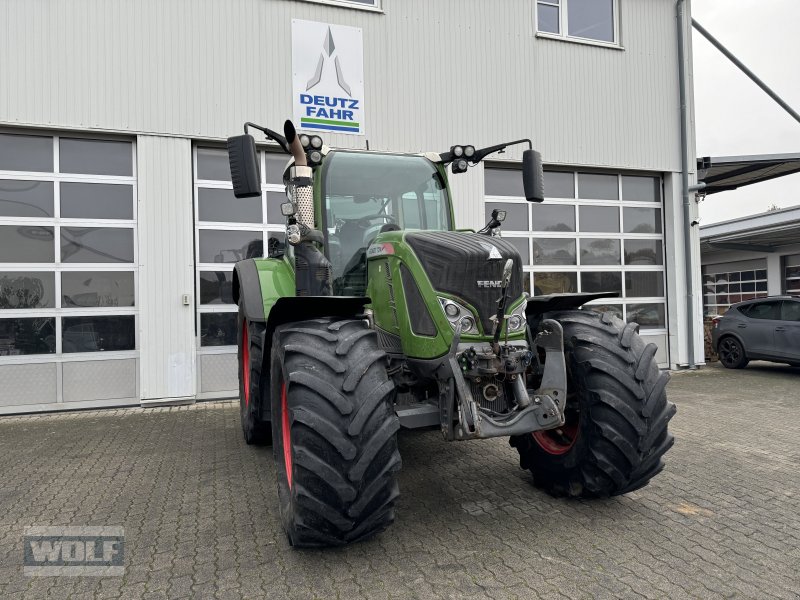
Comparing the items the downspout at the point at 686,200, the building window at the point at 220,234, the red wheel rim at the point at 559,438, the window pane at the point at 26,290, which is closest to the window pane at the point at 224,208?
the building window at the point at 220,234

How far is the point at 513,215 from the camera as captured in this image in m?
9.36

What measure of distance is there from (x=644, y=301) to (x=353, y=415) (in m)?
9.17

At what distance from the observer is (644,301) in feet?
33.4

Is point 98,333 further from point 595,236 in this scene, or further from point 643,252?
point 643,252

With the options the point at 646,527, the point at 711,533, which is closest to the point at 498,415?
the point at 646,527

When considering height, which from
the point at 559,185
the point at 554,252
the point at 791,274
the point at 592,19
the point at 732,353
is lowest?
the point at 732,353

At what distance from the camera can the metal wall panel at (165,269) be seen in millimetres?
7250

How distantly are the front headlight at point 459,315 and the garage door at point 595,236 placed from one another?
21.2 ft

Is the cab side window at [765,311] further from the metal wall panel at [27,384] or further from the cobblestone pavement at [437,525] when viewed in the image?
the metal wall panel at [27,384]

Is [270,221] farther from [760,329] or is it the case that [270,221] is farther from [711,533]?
[760,329]

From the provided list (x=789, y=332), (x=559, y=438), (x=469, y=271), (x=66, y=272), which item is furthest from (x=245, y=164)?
(x=789, y=332)

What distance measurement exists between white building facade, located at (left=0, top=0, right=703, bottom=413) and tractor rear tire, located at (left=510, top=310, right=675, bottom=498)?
5.66m

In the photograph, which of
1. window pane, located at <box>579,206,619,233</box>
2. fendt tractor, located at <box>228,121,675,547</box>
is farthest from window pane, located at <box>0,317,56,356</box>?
window pane, located at <box>579,206,619,233</box>

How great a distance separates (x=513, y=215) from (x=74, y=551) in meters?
8.08
